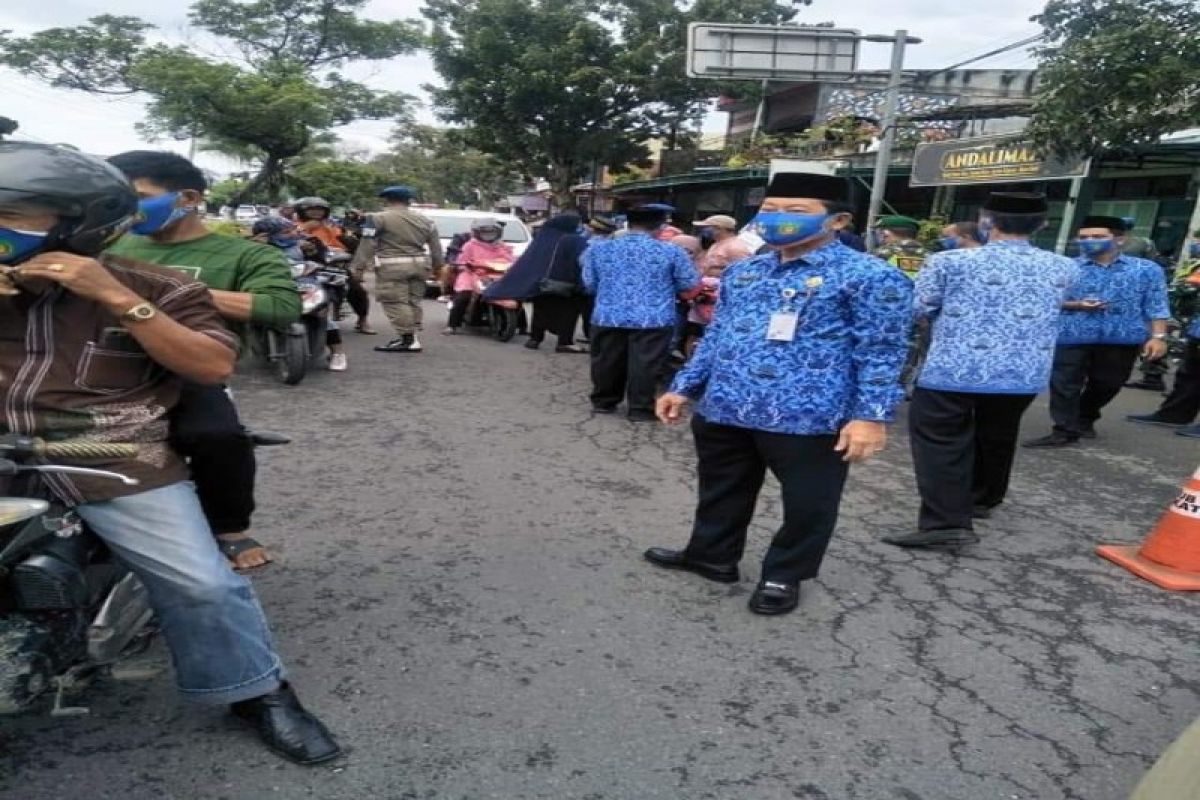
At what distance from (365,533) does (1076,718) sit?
2.75 metres

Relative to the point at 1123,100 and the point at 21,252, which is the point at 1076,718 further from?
the point at 1123,100

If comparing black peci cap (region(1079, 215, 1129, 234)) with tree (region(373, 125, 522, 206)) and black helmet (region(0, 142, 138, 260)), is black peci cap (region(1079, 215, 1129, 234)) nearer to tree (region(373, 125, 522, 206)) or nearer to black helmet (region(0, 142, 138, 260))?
black helmet (region(0, 142, 138, 260))

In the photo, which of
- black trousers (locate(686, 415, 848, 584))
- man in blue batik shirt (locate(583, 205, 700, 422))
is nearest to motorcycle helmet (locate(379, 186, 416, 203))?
man in blue batik shirt (locate(583, 205, 700, 422))

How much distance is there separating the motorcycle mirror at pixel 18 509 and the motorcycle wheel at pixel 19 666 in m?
0.25

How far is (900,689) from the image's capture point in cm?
276

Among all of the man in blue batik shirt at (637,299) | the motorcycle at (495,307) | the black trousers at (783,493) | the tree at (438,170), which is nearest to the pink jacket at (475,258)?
the motorcycle at (495,307)

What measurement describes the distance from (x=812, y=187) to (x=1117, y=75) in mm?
4778

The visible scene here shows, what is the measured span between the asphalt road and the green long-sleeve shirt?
1.05m

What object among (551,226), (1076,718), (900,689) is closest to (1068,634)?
(1076,718)

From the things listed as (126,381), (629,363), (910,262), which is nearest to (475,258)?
(629,363)

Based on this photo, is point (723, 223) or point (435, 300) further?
point (435, 300)

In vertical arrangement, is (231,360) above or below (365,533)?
above

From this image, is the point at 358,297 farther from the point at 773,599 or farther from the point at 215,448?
the point at 773,599

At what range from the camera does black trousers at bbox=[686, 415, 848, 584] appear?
10.1ft
